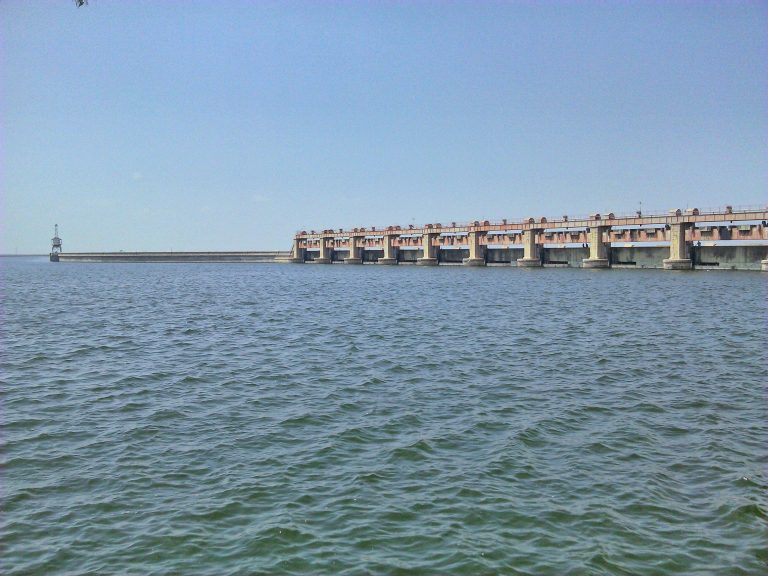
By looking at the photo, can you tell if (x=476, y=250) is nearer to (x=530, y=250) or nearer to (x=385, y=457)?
(x=530, y=250)

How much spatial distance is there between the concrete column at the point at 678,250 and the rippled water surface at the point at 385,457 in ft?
251

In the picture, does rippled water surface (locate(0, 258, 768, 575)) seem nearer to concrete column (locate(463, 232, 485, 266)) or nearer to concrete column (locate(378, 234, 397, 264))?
concrete column (locate(463, 232, 485, 266))

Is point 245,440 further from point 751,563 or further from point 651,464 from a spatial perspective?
point 751,563

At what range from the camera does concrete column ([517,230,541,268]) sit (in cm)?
12519

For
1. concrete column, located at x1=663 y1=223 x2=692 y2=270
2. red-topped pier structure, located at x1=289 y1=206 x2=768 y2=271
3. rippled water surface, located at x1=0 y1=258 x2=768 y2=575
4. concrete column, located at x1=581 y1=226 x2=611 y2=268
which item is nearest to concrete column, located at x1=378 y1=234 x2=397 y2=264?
red-topped pier structure, located at x1=289 y1=206 x2=768 y2=271

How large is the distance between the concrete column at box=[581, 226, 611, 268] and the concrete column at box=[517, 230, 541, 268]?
1415 centimetres

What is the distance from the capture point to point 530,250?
126 metres

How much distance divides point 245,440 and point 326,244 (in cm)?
17859

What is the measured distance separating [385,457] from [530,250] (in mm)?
117813

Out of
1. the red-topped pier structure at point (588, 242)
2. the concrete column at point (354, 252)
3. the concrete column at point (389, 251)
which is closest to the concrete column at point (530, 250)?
the red-topped pier structure at point (588, 242)

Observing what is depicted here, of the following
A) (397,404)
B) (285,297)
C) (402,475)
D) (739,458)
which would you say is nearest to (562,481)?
(402,475)

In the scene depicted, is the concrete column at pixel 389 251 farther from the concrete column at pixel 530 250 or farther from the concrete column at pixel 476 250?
the concrete column at pixel 530 250

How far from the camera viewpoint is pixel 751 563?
28.1 feet

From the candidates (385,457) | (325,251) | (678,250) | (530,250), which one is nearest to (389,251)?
(325,251)
